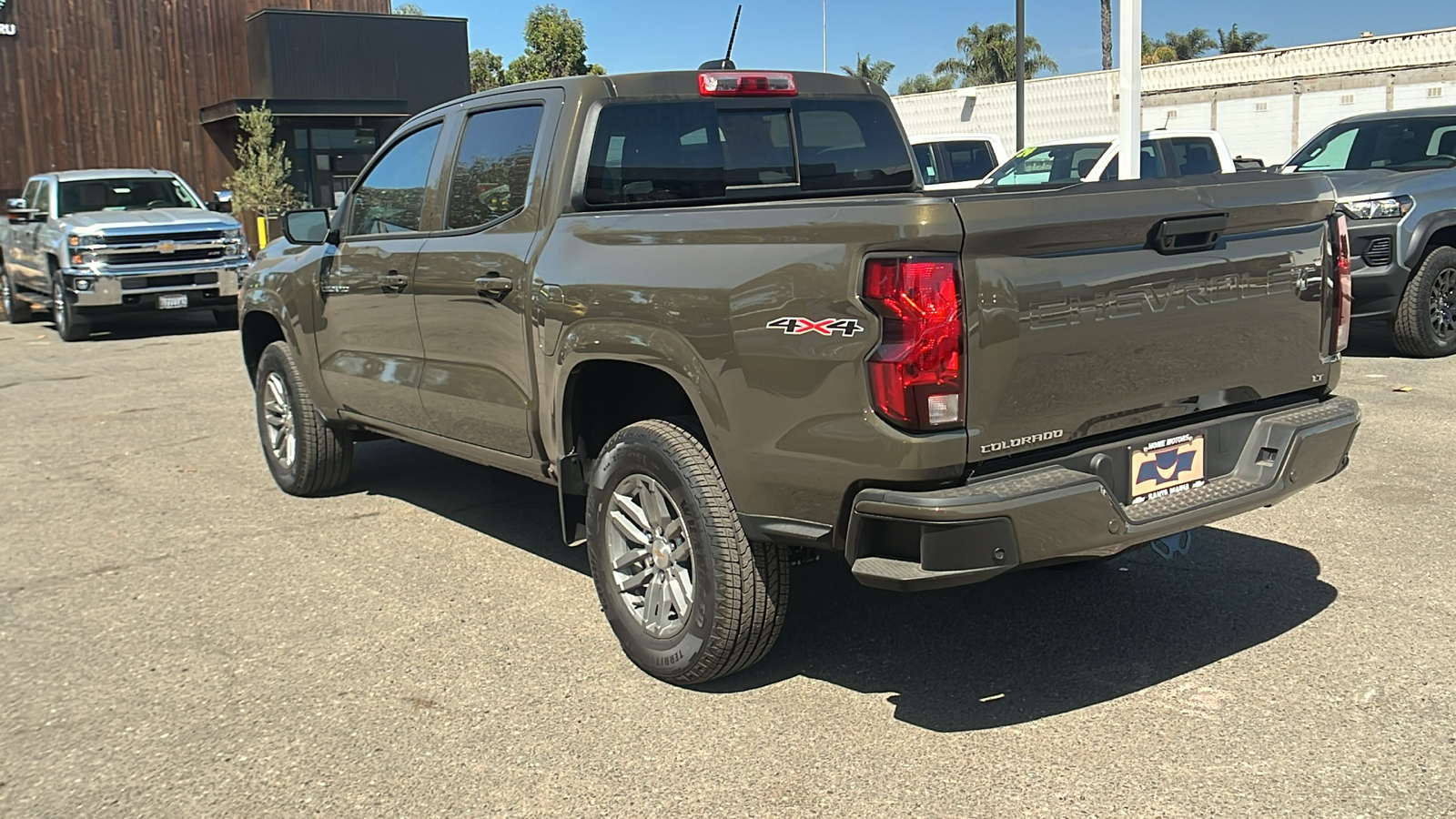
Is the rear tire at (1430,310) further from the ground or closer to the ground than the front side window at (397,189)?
closer to the ground

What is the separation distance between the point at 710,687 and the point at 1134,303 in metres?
1.74

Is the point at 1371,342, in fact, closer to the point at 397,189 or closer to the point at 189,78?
the point at 397,189

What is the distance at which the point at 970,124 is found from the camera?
3925 cm

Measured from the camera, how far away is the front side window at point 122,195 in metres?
16.3

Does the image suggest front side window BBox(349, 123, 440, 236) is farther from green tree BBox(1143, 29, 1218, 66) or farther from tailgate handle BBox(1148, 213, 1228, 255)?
green tree BBox(1143, 29, 1218, 66)

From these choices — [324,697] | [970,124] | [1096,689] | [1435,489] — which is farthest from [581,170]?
[970,124]

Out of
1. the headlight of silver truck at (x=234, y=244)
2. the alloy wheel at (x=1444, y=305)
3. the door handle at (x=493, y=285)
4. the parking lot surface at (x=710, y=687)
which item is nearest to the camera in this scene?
the parking lot surface at (x=710, y=687)

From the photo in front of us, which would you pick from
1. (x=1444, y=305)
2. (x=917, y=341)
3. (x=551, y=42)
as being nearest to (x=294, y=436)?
(x=917, y=341)

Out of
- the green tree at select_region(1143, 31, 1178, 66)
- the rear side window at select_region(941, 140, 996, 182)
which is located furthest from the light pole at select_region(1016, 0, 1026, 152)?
the green tree at select_region(1143, 31, 1178, 66)

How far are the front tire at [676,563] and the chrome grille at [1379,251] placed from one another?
Result: 7417 millimetres

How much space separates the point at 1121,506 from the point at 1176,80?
126ft

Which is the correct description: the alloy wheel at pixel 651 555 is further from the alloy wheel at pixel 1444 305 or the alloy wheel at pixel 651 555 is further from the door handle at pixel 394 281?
the alloy wheel at pixel 1444 305

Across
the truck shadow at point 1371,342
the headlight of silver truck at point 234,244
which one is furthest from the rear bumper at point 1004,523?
the headlight of silver truck at point 234,244

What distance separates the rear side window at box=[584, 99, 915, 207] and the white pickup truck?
8947 mm
